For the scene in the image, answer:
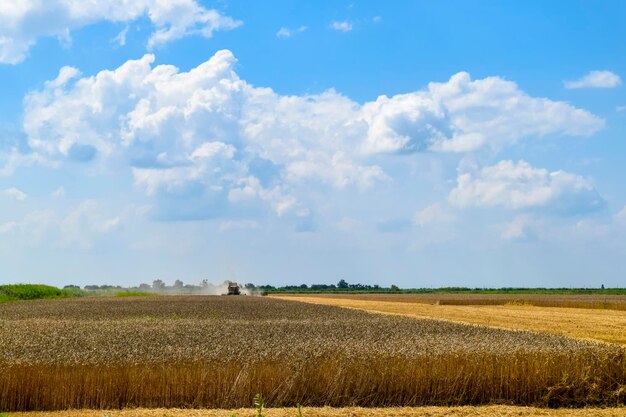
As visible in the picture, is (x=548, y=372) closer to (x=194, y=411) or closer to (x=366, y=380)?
(x=366, y=380)

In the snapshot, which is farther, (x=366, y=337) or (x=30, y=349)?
(x=366, y=337)

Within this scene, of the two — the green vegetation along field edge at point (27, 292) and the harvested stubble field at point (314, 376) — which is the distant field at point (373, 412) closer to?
the harvested stubble field at point (314, 376)

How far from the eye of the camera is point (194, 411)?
16.2 meters

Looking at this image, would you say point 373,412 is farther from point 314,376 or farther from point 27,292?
point 27,292

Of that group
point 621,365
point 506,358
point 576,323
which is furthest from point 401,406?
point 576,323

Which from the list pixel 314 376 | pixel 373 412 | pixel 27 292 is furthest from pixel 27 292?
pixel 373 412

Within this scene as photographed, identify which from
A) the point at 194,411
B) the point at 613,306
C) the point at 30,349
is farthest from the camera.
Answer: the point at 613,306

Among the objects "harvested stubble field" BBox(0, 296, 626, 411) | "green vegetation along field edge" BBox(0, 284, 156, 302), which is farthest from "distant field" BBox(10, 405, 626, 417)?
"green vegetation along field edge" BBox(0, 284, 156, 302)

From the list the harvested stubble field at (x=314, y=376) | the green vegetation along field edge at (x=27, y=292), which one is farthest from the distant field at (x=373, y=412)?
the green vegetation along field edge at (x=27, y=292)

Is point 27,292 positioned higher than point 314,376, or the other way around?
point 27,292

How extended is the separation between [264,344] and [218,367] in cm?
535

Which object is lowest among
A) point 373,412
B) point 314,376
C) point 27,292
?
point 373,412

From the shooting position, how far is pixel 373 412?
16.7 metres

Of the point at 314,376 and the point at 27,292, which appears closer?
the point at 314,376
